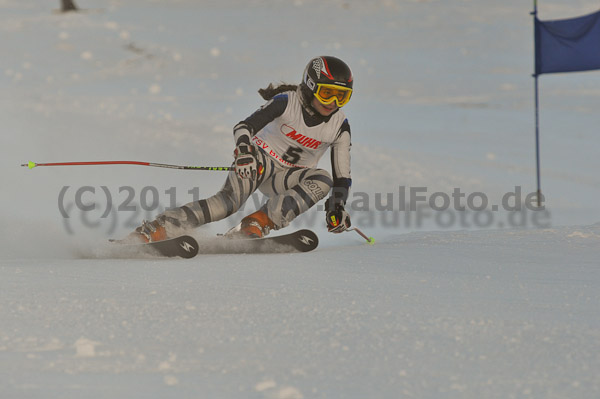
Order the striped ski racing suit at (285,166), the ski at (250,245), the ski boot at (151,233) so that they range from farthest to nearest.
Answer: the striped ski racing suit at (285,166) < the ski boot at (151,233) < the ski at (250,245)

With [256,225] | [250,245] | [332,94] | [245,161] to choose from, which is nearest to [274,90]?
[332,94]

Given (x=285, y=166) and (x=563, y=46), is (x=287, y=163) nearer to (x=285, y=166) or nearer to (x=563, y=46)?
(x=285, y=166)

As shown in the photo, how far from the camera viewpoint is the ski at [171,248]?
16.5 feet

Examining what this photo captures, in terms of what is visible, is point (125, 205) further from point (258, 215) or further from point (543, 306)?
point (543, 306)

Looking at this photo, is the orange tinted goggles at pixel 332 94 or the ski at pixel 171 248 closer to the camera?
the ski at pixel 171 248

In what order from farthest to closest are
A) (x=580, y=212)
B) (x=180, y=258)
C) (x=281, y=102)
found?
(x=580, y=212)
(x=281, y=102)
(x=180, y=258)

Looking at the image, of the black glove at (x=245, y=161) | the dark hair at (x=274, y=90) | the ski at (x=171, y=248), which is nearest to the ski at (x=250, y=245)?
the ski at (x=171, y=248)

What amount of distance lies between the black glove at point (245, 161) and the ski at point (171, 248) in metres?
0.59

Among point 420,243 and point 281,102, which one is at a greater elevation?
point 281,102

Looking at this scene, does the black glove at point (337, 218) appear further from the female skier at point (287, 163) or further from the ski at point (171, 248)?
the ski at point (171, 248)

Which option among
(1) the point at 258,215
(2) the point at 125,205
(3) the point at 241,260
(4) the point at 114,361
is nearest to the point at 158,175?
(2) the point at 125,205

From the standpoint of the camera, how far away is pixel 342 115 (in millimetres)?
5707

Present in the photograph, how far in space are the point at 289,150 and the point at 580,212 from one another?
16.0 ft

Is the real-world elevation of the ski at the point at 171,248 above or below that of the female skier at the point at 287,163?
below
